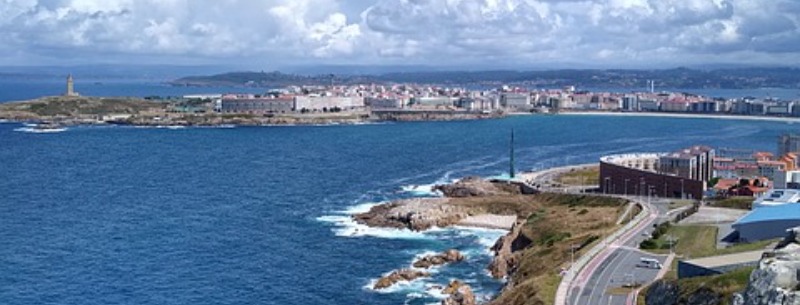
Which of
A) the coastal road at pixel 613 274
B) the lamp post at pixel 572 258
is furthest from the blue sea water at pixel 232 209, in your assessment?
the coastal road at pixel 613 274

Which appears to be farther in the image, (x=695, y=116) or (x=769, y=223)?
(x=695, y=116)

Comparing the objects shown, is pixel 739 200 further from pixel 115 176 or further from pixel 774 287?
pixel 115 176

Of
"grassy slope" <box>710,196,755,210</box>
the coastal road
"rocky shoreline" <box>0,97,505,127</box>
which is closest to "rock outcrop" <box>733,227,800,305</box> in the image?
the coastal road

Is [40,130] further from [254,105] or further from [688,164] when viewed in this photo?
[688,164]

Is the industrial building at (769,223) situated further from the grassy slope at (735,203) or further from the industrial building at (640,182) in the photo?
the industrial building at (640,182)

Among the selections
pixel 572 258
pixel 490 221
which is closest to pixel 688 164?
pixel 490 221

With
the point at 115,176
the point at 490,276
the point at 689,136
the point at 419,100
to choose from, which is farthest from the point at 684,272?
the point at 419,100
